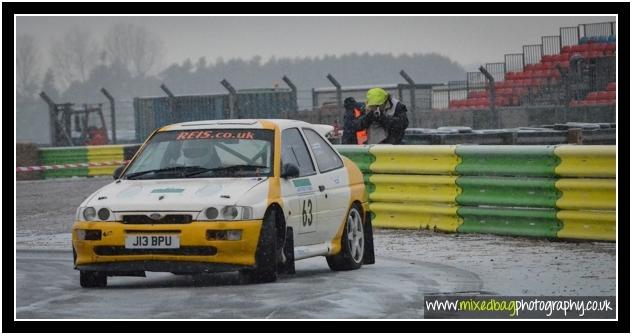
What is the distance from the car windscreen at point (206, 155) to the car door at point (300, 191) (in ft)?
0.65

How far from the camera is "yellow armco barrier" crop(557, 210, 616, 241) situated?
14133 mm

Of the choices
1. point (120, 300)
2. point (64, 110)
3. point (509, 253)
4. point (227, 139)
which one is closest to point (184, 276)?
point (227, 139)

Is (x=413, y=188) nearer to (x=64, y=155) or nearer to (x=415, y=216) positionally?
(x=415, y=216)

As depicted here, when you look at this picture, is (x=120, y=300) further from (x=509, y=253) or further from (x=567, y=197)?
(x=567, y=197)

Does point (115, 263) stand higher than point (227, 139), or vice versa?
point (227, 139)

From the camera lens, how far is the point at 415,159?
16.6m

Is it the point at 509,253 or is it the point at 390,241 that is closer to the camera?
the point at 509,253

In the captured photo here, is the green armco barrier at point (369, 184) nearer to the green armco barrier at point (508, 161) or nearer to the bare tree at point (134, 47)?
the green armco barrier at point (508, 161)

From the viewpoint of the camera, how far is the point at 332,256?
12.7 m

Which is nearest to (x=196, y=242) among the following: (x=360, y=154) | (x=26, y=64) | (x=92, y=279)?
(x=92, y=279)

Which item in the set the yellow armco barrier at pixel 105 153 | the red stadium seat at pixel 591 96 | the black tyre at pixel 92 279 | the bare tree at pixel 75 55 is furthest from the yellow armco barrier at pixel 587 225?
the bare tree at pixel 75 55

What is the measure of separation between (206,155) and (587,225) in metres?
4.09

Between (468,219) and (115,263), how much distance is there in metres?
5.52

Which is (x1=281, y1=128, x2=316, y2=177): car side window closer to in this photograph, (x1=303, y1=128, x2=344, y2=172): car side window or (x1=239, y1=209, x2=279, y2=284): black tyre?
(x1=303, y1=128, x2=344, y2=172): car side window
